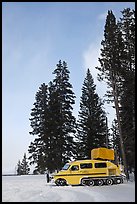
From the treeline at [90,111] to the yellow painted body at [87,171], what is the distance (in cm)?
271

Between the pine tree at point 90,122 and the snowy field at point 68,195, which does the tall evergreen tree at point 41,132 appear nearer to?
the pine tree at point 90,122

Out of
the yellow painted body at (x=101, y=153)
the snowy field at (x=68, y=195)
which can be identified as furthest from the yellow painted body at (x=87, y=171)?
the snowy field at (x=68, y=195)

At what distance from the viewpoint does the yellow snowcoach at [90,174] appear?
22.1 m

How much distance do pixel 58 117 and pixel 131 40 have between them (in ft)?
45.6

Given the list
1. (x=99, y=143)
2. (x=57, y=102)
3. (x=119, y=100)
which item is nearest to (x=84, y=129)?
(x=99, y=143)

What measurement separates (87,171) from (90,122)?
1649 centimetres

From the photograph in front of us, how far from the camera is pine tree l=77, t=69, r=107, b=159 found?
37.1m

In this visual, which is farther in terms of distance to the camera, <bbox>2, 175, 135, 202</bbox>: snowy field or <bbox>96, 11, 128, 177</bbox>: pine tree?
<bbox>96, 11, 128, 177</bbox>: pine tree

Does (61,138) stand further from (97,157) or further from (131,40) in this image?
(131,40)

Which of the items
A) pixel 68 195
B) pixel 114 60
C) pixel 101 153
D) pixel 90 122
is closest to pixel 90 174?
pixel 101 153

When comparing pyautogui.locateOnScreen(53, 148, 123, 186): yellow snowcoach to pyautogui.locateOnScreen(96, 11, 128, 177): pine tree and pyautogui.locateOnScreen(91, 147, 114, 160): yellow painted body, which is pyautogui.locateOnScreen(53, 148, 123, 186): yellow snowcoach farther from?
pyautogui.locateOnScreen(96, 11, 128, 177): pine tree

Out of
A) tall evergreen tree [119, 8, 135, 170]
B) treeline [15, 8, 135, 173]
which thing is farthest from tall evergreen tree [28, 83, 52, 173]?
tall evergreen tree [119, 8, 135, 170]

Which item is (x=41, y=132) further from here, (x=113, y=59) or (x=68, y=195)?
(x=68, y=195)

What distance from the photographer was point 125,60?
26.9 m
